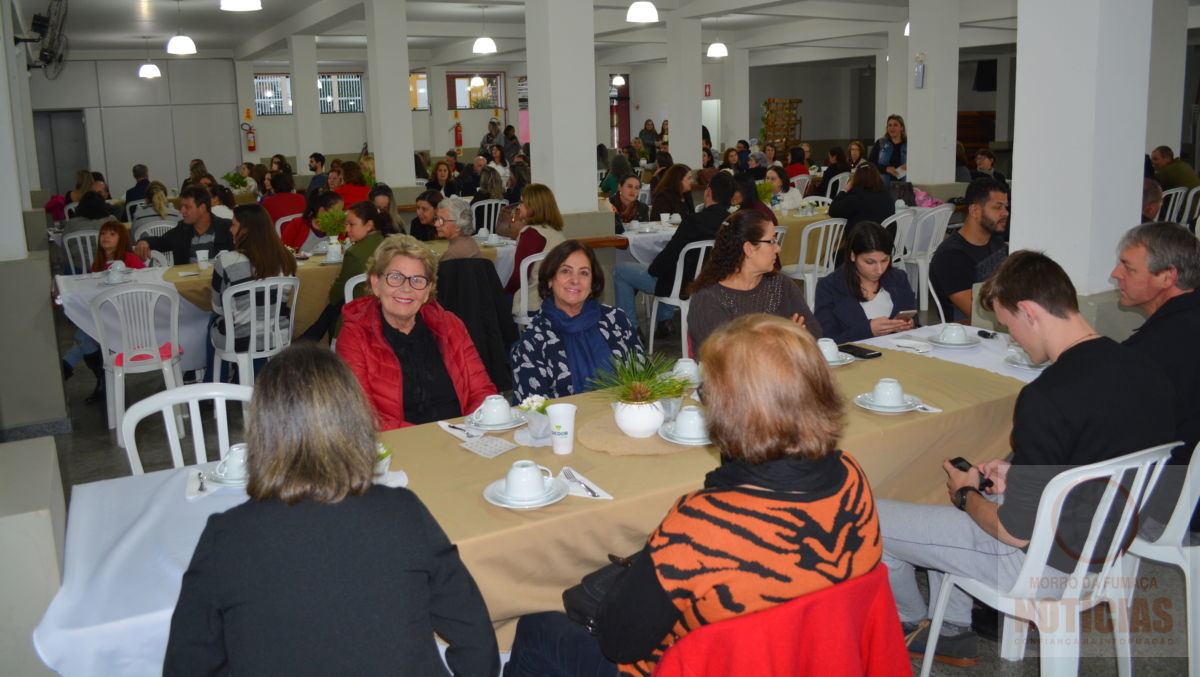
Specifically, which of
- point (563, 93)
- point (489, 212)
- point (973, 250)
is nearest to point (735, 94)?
point (489, 212)

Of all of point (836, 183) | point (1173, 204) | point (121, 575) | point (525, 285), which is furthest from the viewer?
point (836, 183)

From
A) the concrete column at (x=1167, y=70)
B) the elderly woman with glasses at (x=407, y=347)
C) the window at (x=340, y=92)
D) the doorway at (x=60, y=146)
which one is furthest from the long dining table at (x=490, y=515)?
the window at (x=340, y=92)

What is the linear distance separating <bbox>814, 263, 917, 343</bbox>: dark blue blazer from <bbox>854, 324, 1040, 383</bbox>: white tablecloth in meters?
0.17

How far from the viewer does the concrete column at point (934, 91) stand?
884 centimetres

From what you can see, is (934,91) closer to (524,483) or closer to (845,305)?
(845,305)

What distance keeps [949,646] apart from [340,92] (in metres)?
19.7

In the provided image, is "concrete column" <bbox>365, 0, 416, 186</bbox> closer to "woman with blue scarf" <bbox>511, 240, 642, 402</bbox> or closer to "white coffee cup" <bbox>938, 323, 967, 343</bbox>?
"woman with blue scarf" <bbox>511, 240, 642, 402</bbox>

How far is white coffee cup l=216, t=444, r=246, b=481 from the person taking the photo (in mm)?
2125

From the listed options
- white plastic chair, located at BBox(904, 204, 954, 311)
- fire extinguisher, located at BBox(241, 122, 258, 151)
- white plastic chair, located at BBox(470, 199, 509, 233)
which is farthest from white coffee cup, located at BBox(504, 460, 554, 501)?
fire extinguisher, located at BBox(241, 122, 258, 151)

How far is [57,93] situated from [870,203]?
49.3 feet

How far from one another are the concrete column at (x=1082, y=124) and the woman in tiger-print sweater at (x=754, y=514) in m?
2.51

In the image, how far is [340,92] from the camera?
66.3ft

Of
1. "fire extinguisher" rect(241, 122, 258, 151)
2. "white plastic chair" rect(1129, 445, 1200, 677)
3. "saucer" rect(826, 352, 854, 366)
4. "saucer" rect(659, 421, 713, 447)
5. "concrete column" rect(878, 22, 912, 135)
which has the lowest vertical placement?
"white plastic chair" rect(1129, 445, 1200, 677)

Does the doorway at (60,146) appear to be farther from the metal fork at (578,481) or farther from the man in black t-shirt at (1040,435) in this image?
the man in black t-shirt at (1040,435)
